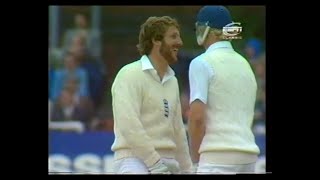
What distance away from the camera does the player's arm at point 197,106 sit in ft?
11.4

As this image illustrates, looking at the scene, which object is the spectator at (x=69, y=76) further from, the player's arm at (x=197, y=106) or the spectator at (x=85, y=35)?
the player's arm at (x=197, y=106)

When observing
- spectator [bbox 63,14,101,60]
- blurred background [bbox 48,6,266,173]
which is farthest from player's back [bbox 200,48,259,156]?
spectator [bbox 63,14,101,60]

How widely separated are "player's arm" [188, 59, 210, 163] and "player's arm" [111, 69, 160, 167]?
0.18 metres

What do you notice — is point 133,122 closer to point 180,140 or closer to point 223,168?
point 180,140

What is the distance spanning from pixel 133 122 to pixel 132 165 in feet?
0.68

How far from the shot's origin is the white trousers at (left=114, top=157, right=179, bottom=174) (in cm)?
347

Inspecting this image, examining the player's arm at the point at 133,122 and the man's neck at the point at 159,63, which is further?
the man's neck at the point at 159,63

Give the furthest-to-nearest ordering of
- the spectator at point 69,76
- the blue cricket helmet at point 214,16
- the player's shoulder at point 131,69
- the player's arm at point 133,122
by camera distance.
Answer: the spectator at point 69,76, the blue cricket helmet at point 214,16, the player's shoulder at point 131,69, the player's arm at point 133,122

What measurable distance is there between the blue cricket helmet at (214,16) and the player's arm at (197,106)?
0.72 feet

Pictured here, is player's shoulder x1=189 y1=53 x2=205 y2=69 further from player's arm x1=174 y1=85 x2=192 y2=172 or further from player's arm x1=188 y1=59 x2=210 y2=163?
player's arm x1=174 y1=85 x2=192 y2=172

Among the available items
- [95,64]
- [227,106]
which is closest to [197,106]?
[227,106]

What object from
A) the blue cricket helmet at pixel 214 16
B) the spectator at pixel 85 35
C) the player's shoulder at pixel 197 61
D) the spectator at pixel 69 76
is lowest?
the spectator at pixel 69 76

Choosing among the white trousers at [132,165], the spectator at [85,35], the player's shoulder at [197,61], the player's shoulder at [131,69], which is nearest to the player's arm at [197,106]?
the player's shoulder at [197,61]
